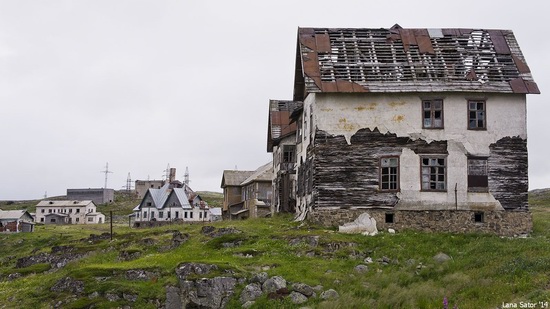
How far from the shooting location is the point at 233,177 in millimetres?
72688

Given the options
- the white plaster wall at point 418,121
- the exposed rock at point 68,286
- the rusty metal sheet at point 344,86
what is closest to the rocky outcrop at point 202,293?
the exposed rock at point 68,286

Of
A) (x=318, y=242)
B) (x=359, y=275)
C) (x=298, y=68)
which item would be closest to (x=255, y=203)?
(x=298, y=68)

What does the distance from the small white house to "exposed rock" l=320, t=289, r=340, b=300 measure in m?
81.2

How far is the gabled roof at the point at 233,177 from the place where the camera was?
71938 mm

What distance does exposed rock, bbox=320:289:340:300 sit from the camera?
23.6m

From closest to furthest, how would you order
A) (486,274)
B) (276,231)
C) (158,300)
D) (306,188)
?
(486,274)
(158,300)
(276,231)
(306,188)

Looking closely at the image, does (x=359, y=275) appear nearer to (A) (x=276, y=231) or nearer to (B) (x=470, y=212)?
(A) (x=276, y=231)

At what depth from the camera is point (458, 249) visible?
98.5 feet

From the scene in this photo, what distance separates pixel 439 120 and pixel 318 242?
431 inches

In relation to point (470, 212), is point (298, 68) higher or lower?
higher

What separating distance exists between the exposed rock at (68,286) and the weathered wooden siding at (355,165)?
43.7 feet

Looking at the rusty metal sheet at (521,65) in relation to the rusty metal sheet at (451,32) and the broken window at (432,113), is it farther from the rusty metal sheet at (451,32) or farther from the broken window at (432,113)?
the broken window at (432,113)

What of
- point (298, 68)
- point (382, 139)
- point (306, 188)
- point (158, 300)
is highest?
point (298, 68)

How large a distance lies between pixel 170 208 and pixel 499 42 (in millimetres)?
75647
